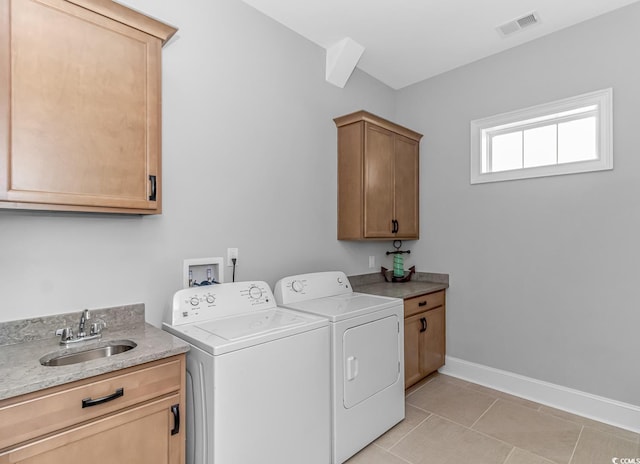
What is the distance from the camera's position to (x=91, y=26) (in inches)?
59.2

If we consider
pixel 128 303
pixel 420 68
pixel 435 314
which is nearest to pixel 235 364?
pixel 128 303

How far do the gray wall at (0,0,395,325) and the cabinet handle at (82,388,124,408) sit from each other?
635 millimetres

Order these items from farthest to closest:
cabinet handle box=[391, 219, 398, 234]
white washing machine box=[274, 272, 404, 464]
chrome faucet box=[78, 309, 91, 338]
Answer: cabinet handle box=[391, 219, 398, 234]
white washing machine box=[274, 272, 404, 464]
chrome faucet box=[78, 309, 91, 338]

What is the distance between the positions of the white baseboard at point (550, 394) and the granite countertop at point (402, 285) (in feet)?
2.39

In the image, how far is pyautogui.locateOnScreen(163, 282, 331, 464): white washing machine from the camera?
4.87 feet

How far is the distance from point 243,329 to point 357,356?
76 cm

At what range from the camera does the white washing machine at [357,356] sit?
197cm

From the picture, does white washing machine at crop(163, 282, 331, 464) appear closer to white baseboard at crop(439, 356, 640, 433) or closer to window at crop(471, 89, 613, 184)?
white baseboard at crop(439, 356, 640, 433)

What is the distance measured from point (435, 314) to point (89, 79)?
3.00 metres

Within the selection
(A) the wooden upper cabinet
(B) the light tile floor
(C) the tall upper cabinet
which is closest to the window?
(C) the tall upper cabinet

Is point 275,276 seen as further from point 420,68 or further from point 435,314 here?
point 420,68

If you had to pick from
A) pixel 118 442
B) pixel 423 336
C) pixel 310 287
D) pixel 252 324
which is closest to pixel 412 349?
pixel 423 336

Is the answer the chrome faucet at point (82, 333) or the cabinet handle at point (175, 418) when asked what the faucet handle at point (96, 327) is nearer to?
the chrome faucet at point (82, 333)

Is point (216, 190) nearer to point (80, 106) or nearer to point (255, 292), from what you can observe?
point (255, 292)
